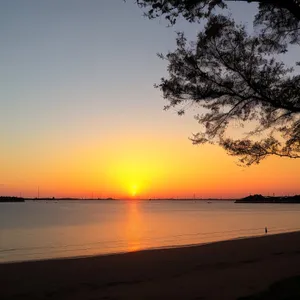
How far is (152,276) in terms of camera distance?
14.4 meters

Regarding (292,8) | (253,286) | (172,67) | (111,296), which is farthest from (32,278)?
(292,8)

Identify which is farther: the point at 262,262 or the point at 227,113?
the point at 262,262

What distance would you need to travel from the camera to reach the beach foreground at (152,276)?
11.4 meters

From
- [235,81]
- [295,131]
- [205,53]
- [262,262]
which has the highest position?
[205,53]

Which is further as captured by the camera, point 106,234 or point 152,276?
point 106,234

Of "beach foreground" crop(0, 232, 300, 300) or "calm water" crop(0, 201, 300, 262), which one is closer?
"beach foreground" crop(0, 232, 300, 300)

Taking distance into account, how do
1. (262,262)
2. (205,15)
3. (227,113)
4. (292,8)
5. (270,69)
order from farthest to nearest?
(262,262)
(227,113)
(270,69)
(205,15)
(292,8)

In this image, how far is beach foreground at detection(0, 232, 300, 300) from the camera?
11367 millimetres

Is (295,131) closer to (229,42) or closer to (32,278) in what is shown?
(229,42)

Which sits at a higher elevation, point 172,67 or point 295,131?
point 172,67

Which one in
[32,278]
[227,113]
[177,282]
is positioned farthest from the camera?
[32,278]

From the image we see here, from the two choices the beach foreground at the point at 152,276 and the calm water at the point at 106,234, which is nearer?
the beach foreground at the point at 152,276

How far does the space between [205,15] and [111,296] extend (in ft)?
24.4

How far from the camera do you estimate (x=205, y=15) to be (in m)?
8.71
